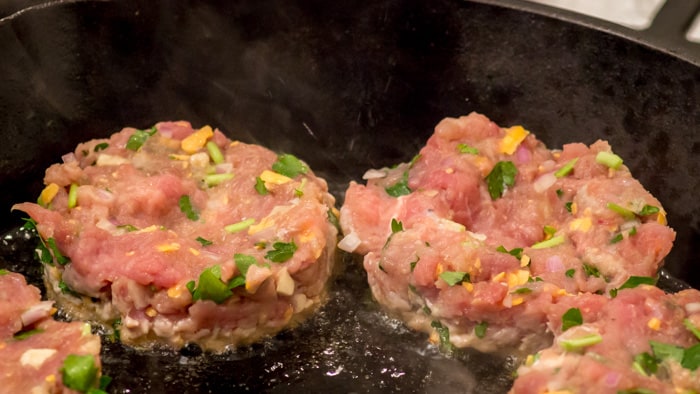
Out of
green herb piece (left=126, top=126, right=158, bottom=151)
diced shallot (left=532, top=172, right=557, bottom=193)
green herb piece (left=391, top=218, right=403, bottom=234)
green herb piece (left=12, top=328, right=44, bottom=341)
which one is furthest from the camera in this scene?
green herb piece (left=126, top=126, right=158, bottom=151)

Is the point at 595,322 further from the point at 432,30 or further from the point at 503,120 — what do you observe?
the point at 432,30

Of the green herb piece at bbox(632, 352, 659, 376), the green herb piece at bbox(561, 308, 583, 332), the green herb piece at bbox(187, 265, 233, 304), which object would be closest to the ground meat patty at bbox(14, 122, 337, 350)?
the green herb piece at bbox(187, 265, 233, 304)

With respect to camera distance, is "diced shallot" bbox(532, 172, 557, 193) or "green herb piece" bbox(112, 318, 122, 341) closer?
"green herb piece" bbox(112, 318, 122, 341)

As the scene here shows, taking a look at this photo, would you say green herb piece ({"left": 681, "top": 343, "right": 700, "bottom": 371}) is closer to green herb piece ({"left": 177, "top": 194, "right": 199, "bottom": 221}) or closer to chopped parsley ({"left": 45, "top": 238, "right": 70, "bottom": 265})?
green herb piece ({"left": 177, "top": 194, "right": 199, "bottom": 221})

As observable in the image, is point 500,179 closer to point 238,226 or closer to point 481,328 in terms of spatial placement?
point 481,328

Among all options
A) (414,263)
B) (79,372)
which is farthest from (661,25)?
(79,372)

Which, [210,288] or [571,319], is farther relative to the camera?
[210,288]
